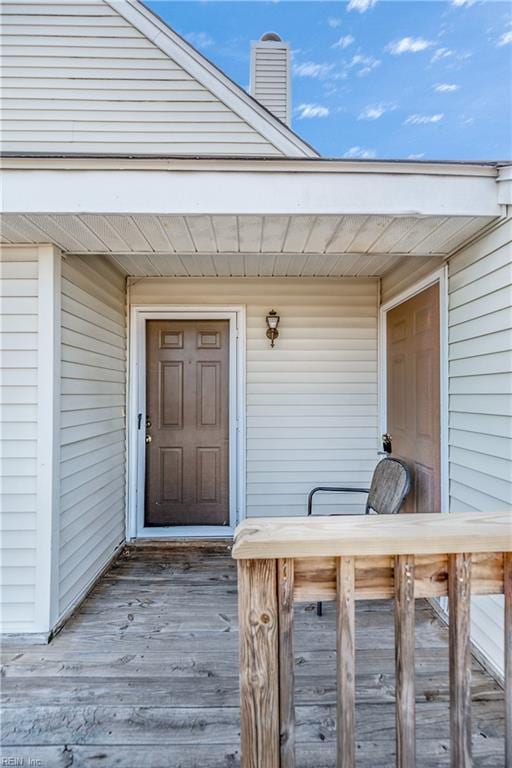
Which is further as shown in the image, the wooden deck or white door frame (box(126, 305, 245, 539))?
white door frame (box(126, 305, 245, 539))

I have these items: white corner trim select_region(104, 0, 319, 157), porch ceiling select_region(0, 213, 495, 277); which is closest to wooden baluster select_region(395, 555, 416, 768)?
porch ceiling select_region(0, 213, 495, 277)

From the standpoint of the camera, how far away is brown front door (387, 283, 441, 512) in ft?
8.27

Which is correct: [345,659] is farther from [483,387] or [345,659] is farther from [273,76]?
[273,76]

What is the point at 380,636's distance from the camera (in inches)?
85.1

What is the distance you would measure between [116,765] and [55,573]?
3.44 ft

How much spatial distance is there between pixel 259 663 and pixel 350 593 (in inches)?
9.4

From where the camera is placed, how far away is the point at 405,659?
2.71 ft

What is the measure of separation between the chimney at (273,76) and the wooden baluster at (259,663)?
4.29 metres

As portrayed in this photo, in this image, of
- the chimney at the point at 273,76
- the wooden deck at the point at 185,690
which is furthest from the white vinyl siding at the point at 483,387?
the chimney at the point at 273,76

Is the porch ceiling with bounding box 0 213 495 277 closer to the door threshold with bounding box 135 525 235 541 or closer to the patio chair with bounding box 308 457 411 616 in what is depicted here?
the patio chair with bounding box 308 457 411 616

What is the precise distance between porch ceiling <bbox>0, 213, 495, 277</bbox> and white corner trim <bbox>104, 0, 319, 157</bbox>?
1.42 meters

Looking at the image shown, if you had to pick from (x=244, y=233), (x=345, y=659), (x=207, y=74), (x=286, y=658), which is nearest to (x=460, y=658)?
(x=345, y=659)

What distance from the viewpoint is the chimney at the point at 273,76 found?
3.80 m

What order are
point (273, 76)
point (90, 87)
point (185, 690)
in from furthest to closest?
point (273, 76) < point (90, 87) < point (185, 690)
